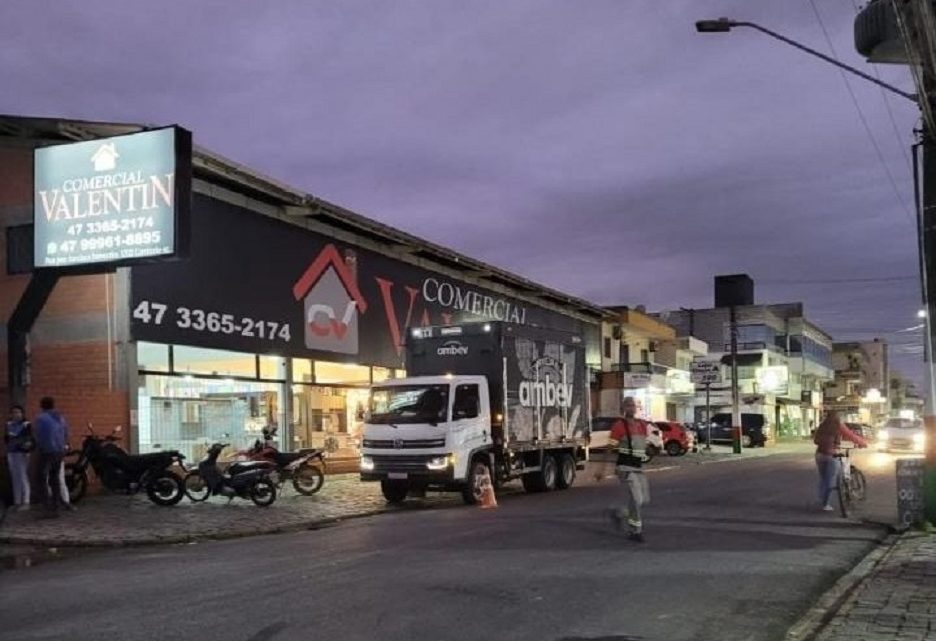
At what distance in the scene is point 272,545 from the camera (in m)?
12.9

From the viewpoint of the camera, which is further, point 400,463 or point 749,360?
point 749,360

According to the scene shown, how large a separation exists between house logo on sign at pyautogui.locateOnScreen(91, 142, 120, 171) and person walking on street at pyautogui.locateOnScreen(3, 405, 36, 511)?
442cm

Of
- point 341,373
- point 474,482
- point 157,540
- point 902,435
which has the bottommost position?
point 902,435

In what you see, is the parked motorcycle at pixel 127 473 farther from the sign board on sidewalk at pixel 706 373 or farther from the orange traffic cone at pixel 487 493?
the sign board on sidewalk at pixel 706 373

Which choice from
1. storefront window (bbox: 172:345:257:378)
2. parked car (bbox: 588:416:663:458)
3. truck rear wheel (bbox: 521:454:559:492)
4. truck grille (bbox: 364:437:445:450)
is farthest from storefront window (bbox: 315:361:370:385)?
truck grille (bbox: 364:437:445:450)

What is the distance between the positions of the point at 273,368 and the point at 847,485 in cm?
1393

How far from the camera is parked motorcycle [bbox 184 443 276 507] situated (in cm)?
1767

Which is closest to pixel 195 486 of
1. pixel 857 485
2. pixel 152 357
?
pixel 152 357

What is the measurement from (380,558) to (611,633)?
4266mm

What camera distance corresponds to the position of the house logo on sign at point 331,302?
25609mm

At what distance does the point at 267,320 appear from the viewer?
78.2 ft

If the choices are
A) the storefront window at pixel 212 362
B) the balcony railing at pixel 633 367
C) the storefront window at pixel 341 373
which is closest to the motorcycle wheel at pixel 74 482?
the storefront window at pixel 212 362

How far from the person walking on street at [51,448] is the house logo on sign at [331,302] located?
9.76 meters

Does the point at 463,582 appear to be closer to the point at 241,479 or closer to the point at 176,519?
the point at 176,519
